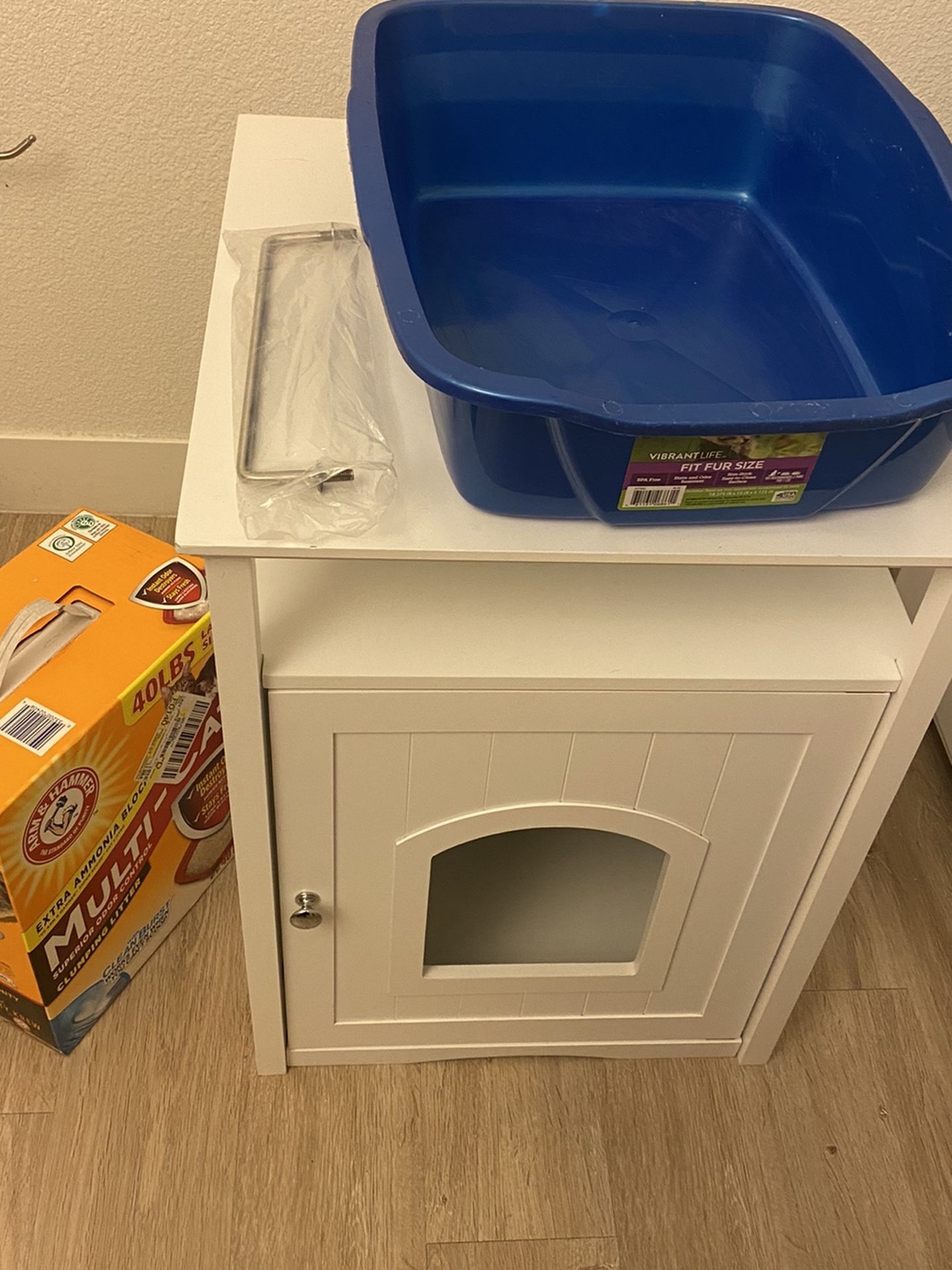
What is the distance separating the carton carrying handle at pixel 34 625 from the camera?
0.91 m

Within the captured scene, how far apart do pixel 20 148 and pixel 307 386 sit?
649mm

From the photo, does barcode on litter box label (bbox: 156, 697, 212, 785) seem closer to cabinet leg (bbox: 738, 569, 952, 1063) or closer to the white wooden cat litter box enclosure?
the white wooden cat litter box enclosure

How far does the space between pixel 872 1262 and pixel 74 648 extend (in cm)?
84

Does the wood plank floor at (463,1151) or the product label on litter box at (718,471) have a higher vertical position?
the product label on litter box at (718,471)

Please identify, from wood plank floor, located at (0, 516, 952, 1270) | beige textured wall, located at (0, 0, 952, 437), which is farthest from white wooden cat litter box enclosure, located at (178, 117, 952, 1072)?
beige textured wall, located at (0, 0, 952, 437)

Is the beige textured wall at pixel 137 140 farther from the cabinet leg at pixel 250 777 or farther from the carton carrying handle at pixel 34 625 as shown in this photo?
the cabinet leg at pixel 250 777

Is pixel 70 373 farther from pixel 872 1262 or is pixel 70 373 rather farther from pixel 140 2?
pixel 872 1262

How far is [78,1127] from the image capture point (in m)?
0.99

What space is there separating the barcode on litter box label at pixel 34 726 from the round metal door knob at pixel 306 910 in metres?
0.22

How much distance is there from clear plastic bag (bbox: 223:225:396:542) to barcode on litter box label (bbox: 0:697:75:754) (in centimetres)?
35

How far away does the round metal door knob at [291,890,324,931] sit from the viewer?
0.86 meters

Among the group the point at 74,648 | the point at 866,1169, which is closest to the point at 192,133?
the point at 74,648

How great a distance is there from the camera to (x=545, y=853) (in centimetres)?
105

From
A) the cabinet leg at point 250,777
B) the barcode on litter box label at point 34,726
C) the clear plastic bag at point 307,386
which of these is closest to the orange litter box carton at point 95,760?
the barcode on litter box label at point 34,726
